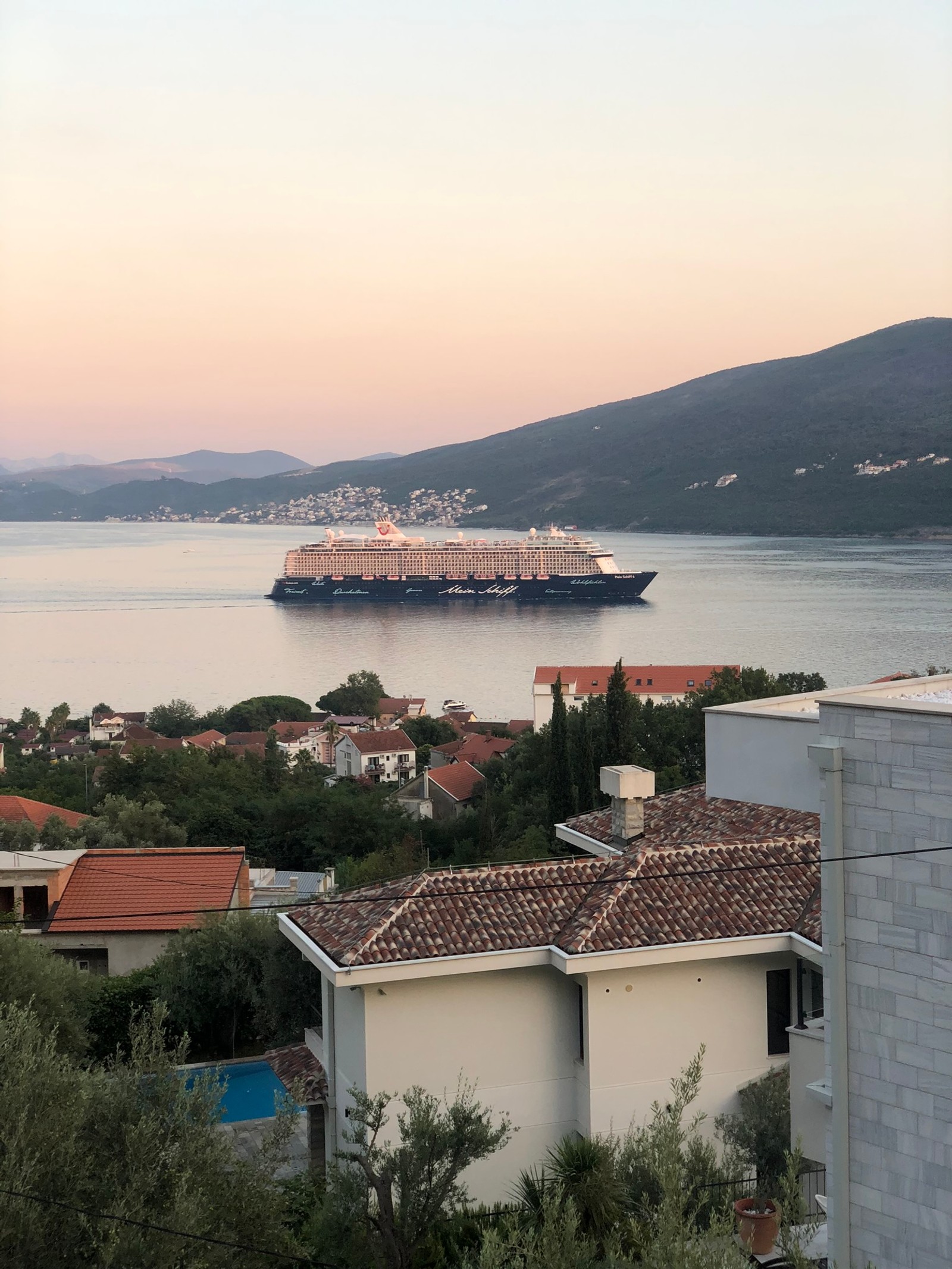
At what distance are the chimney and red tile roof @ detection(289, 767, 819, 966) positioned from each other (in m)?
0.89

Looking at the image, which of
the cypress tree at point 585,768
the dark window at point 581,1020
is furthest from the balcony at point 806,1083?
the cypress tree at point 585,768

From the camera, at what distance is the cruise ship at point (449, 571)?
278 feet

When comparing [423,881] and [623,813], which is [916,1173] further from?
[623,813]

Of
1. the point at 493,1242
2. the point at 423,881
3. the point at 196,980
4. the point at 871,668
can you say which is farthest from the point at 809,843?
the point at 871,668

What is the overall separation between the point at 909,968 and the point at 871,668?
4778 centimetres

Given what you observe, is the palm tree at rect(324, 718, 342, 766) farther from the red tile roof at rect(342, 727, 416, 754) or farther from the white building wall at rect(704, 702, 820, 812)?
the white building wall at rect(704, 702, 820, 812)

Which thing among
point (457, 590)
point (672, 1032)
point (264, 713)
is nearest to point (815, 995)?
point (672, 1032)

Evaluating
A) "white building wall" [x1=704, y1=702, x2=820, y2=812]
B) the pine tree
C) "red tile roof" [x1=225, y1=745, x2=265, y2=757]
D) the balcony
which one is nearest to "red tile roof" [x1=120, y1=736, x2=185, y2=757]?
"red tile roof" [x1=225, y1=745, x2=265, y2=757]

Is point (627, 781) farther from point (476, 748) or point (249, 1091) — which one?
point (476, 748)

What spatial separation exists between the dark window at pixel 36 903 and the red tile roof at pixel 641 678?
29511mm

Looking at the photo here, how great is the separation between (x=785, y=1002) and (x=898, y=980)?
2646mm

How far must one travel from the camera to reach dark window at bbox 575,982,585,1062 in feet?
18.9

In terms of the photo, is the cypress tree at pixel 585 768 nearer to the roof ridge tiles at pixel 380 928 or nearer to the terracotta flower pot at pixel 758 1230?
the roof ridge tiles at pixel 380 928

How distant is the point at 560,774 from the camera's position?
55.4ft
